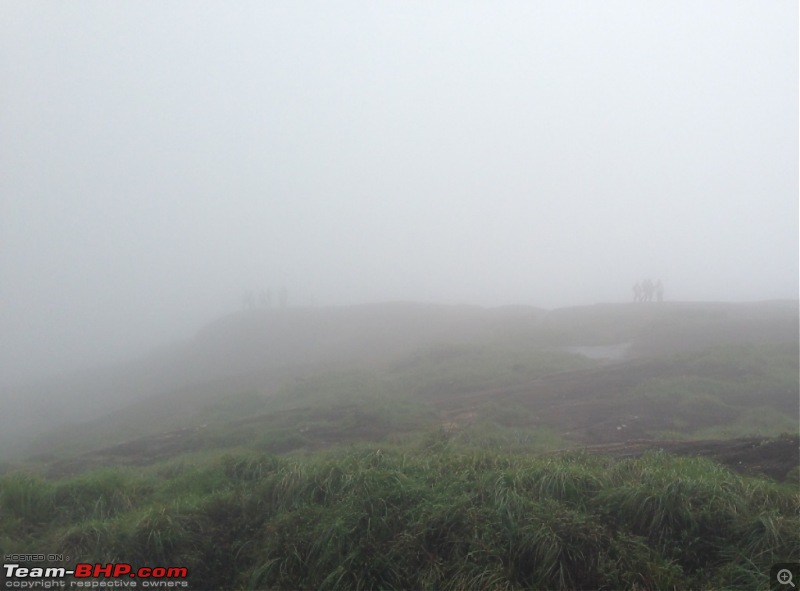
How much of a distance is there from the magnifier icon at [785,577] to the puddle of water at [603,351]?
2343 cm

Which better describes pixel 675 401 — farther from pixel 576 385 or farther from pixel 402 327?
pixel 402 327

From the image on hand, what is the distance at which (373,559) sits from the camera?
21.5 ft

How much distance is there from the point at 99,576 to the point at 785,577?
859 centimetres

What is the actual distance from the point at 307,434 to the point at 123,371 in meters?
46.5

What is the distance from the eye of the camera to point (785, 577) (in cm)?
581

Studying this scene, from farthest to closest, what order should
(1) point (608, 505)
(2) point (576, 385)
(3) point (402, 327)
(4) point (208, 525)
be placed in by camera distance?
(3) point (402, 327) → (2) point (576, 385) → (4) point (208, 525) → (1) point (608, 505)

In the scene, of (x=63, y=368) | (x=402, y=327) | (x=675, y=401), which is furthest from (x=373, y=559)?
(x=63, y=368)

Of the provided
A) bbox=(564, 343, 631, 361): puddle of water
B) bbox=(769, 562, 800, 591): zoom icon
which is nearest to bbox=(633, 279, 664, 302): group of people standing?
bbox=(564, 343, 631, 361): puddle of water

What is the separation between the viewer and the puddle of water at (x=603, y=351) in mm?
29422

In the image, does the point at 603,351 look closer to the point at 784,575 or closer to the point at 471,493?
the point at 471,493

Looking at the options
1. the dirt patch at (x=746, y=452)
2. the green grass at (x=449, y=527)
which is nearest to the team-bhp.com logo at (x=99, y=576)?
the green grass at (x=449, y=527)

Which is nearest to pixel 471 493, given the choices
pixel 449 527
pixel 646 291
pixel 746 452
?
pixel 449 527

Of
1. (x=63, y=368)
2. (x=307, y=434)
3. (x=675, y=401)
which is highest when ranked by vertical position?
(x=675, y=401)

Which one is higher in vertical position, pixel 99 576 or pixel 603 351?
pixel 603 351
